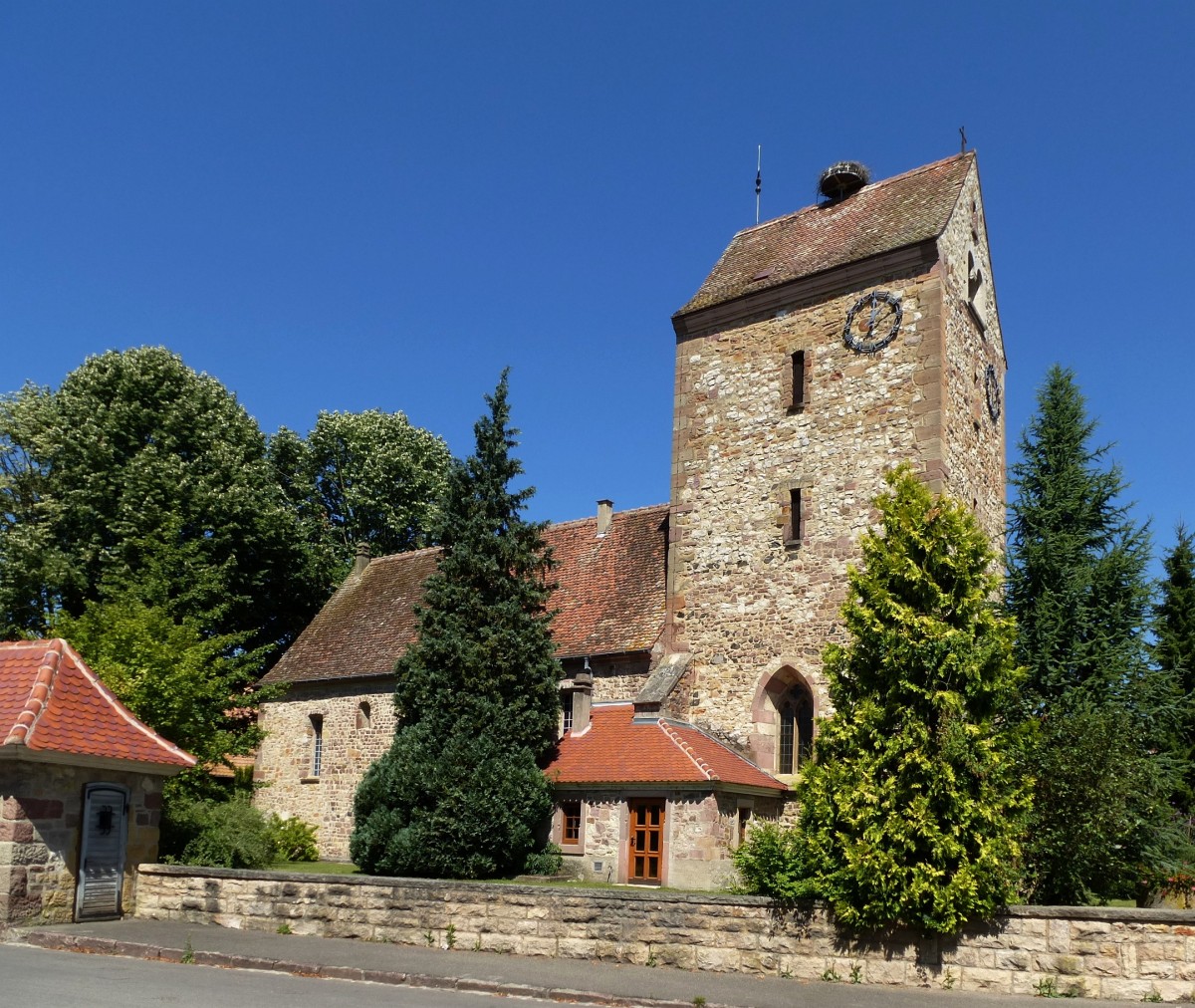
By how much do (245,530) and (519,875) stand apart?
17513 millimetres

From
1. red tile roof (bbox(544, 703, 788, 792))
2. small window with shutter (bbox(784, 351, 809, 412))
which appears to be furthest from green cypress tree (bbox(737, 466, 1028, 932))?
small window with shutter (bbox(784, 351, 809, 412))

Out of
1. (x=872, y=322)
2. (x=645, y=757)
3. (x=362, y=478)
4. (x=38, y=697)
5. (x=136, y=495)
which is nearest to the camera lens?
(x=38, y=697)

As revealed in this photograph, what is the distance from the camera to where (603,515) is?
98.3 ft

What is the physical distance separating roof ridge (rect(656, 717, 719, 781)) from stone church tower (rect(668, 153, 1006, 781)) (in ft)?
4.08

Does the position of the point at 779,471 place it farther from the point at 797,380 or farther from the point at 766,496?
the point at 797,380

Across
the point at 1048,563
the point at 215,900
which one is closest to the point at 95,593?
the point at 215,900

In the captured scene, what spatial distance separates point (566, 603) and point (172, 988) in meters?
17.0

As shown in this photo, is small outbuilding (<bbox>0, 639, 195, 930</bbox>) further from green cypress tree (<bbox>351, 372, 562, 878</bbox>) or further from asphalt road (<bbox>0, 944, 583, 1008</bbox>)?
green cypress tree (<bbox>351, 372, 562, 878</bbox>)

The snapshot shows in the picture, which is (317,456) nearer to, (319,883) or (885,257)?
(885,257)

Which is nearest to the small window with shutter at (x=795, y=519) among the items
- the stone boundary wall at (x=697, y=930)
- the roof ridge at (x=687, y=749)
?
the roof ridge at (x=687, y=749)

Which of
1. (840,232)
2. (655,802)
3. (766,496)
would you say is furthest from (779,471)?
(655,802)

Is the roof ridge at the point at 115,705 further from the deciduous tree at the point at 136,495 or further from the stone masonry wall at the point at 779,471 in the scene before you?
the deciduous tree at the point at 136,495

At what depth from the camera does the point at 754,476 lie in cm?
2455

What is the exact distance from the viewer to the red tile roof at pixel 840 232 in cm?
2416
